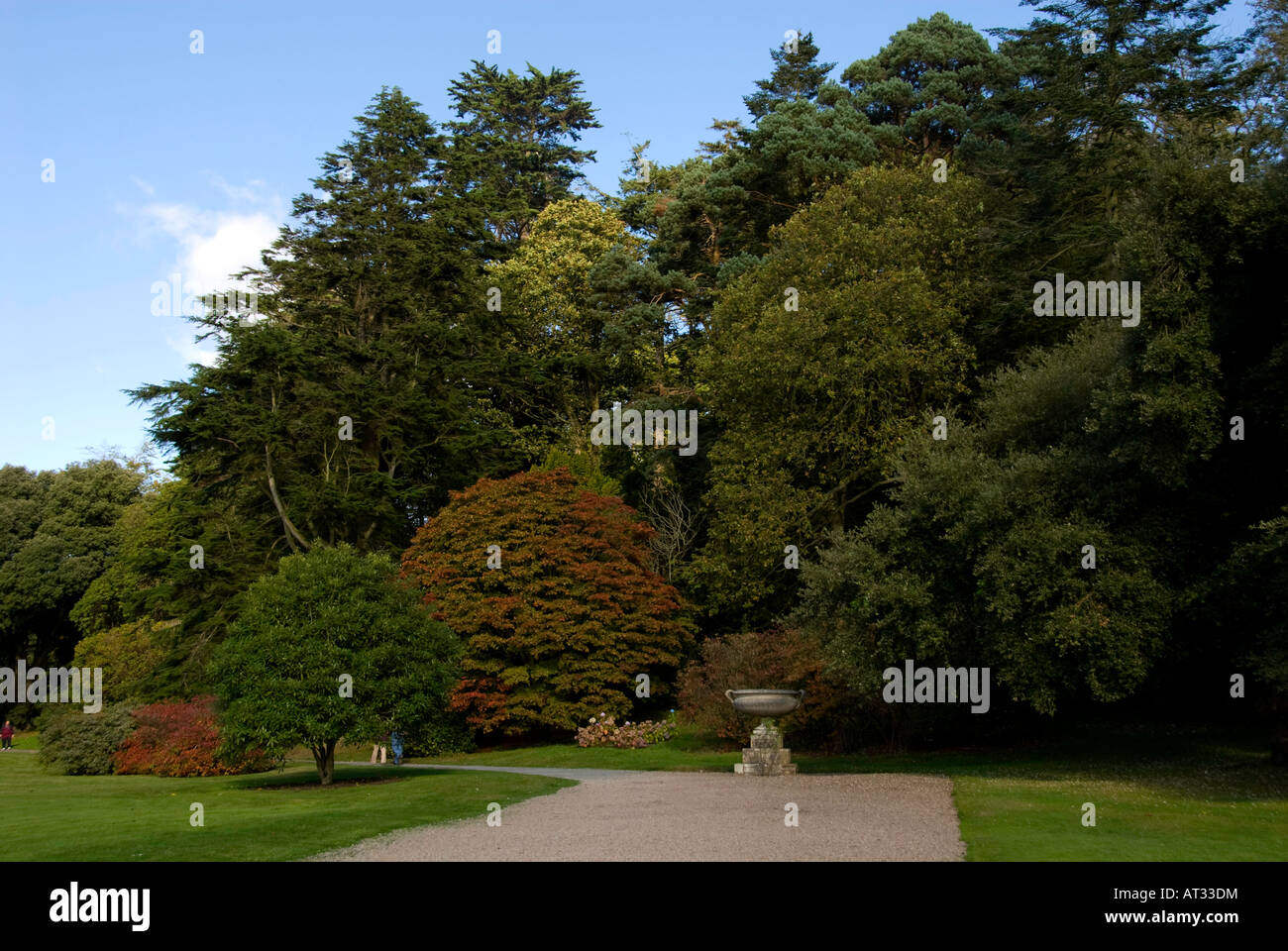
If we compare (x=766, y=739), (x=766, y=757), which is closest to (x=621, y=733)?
(x=766, y=739)

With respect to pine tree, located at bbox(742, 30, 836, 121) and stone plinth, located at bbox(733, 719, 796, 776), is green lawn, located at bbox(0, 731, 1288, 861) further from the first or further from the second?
pine tree, located at bbox(742, 30, 836, 121)

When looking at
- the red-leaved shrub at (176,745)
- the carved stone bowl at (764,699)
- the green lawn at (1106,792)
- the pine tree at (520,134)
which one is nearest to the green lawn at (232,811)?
the red-leaved shrub at (176,745)

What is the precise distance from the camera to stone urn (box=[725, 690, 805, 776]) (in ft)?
63.4

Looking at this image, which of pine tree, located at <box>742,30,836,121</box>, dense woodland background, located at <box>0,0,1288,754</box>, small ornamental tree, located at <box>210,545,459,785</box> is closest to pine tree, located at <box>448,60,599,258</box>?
dense woodland background, located at <box>0,0,1288,754</box>

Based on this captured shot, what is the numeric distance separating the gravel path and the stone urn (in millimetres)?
1629

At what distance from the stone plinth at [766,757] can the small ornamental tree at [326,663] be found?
614 centimetres

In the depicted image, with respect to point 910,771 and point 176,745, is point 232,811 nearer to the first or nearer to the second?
point 910,771

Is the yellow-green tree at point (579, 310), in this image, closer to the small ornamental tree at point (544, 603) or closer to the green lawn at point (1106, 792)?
the small ornamental tree at point (544, 603)

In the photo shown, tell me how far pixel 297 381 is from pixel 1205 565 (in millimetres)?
29092

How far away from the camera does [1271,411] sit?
15.5 m

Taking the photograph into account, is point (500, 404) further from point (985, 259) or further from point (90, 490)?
point (90, 490)

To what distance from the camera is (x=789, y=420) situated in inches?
1156

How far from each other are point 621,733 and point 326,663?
12.4 metres

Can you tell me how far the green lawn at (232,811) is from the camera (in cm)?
1114
